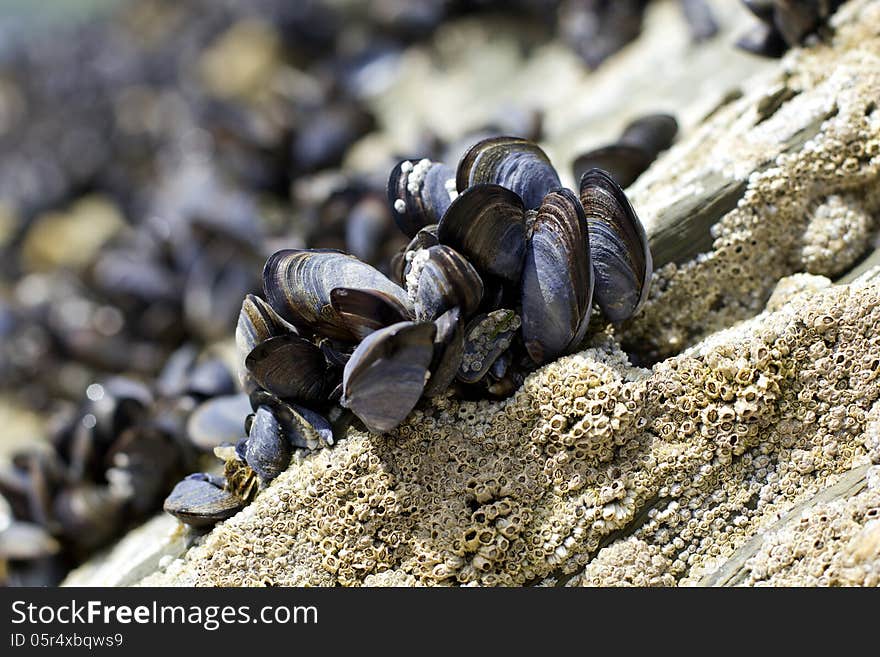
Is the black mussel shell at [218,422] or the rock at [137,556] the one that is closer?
the rock at [137,556]

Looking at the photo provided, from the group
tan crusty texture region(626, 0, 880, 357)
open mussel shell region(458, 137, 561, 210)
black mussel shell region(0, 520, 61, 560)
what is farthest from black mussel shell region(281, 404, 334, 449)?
black mussel shell region(0, 520, 61, 560)

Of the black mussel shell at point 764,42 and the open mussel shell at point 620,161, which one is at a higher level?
the black mussel shell at point 764,42

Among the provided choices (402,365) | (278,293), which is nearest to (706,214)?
(402,365)

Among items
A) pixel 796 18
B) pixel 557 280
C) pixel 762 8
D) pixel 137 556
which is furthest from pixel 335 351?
pixel 762 8

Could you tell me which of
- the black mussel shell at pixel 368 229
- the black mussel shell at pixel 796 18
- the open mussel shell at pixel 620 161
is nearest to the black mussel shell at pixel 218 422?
the black mussel shell at pixel 368 229

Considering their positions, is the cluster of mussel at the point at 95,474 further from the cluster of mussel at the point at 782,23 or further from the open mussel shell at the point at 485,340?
the cluster of mussel at the point at 782,23

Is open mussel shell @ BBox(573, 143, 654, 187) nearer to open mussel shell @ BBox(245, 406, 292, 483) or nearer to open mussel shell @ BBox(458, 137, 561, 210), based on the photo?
open mussel shell @ BBox(458, 137, 561, 210)
